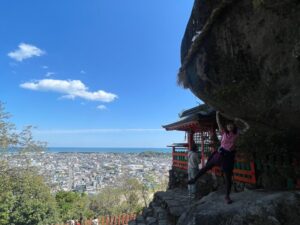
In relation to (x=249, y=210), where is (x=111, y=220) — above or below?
below

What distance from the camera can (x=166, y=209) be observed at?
8445mm

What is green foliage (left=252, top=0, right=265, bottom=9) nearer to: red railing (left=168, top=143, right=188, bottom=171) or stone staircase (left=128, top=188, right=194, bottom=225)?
stone staircase (left=128, top=188, right=194, bottom=225)

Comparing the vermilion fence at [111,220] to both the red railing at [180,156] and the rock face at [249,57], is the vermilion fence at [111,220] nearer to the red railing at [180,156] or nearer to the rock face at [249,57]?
the red railing at [180,156]

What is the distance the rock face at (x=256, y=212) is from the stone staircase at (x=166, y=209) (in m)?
2.47

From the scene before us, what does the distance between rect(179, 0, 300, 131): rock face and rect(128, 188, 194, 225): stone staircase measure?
366 cm

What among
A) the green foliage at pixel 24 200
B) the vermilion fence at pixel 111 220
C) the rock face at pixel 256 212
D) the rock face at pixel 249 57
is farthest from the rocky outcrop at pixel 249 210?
the green foliage at pixel 24 200

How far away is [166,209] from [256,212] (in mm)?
4644

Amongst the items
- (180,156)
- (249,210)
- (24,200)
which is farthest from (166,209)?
(24,200)

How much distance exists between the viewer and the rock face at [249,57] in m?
3.75

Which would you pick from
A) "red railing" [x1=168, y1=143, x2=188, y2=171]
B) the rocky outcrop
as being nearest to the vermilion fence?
"red railing" [x1=168, y1=143, x2=188, y2=171]

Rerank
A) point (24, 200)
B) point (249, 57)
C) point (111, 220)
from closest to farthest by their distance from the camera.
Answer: point (249, 57)
point (111, 220)
point (24, 200)

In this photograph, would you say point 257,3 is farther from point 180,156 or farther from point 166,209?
point 180,156

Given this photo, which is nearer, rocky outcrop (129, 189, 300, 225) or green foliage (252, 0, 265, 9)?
green foliage (252, 0, 265, 9)

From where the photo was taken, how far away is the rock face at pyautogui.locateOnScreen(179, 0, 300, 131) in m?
3.75
